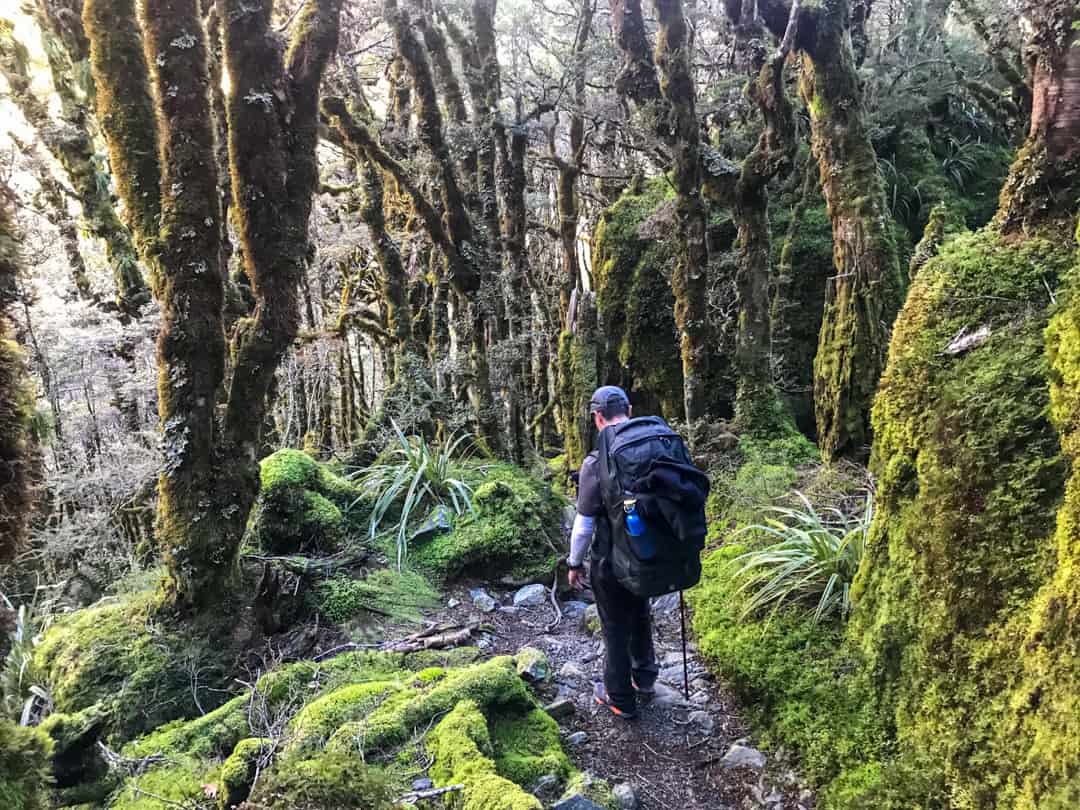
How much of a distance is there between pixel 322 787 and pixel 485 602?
4.19 meters

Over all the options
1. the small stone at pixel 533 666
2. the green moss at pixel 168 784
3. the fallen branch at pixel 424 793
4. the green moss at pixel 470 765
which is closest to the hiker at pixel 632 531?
the small stone at pixel 533 666

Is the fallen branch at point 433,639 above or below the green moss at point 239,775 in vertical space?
below

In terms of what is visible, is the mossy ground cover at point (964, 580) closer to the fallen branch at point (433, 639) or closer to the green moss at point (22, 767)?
the fallen branch at point (433, 639)

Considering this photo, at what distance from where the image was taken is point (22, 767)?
1.63 meters

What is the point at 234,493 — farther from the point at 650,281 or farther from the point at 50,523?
the point at 50,523

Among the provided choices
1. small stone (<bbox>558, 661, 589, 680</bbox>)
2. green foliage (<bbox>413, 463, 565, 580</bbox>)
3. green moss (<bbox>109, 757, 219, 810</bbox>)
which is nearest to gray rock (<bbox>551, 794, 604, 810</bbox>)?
green moss (<bbox>109, 757, 219, 810</bbox>)

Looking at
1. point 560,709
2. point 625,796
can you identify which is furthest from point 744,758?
point 560,709

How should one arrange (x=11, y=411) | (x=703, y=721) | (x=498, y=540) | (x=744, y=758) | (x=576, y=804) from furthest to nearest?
(x=498, y=540), (x=703, y=721), (x=744, y=758), (x=576, y=804), (x=11, y=411)

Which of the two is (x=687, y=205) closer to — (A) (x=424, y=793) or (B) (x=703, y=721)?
(B) (x=703, y=721)

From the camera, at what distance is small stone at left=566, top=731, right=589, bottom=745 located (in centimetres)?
395

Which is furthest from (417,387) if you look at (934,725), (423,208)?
(934,725)

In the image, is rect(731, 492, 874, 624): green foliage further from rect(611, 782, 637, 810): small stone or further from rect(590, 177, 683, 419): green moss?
rect(590, 177, 683, 419): green moss

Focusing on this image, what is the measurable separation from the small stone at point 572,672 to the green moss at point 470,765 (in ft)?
4.81

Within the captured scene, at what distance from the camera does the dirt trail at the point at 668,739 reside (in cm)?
342
